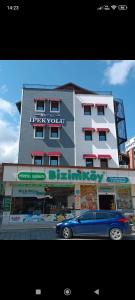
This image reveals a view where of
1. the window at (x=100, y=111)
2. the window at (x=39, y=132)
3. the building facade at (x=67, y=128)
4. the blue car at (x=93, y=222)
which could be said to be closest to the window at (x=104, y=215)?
the blue car at (x=93, y=222)

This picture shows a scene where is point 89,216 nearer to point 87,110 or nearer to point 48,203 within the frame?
point 48,203

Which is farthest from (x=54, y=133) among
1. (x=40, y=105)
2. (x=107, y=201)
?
(x=107, y=201)

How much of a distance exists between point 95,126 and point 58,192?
698 centimetres

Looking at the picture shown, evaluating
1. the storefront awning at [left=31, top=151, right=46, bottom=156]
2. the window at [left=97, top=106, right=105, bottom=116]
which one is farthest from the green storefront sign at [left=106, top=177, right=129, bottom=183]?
the window at [left=97, top=106, right=105, bottom=116]

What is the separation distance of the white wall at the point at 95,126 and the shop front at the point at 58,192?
105 inches

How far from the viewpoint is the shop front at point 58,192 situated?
13.4 meters

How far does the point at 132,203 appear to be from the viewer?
14578mm

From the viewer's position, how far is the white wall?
17453 millimetres

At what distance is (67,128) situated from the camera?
18.0 metres

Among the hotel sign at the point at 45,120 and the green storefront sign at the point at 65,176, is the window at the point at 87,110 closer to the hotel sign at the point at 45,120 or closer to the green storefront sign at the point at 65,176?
the hotel sign at the point at 45,120
